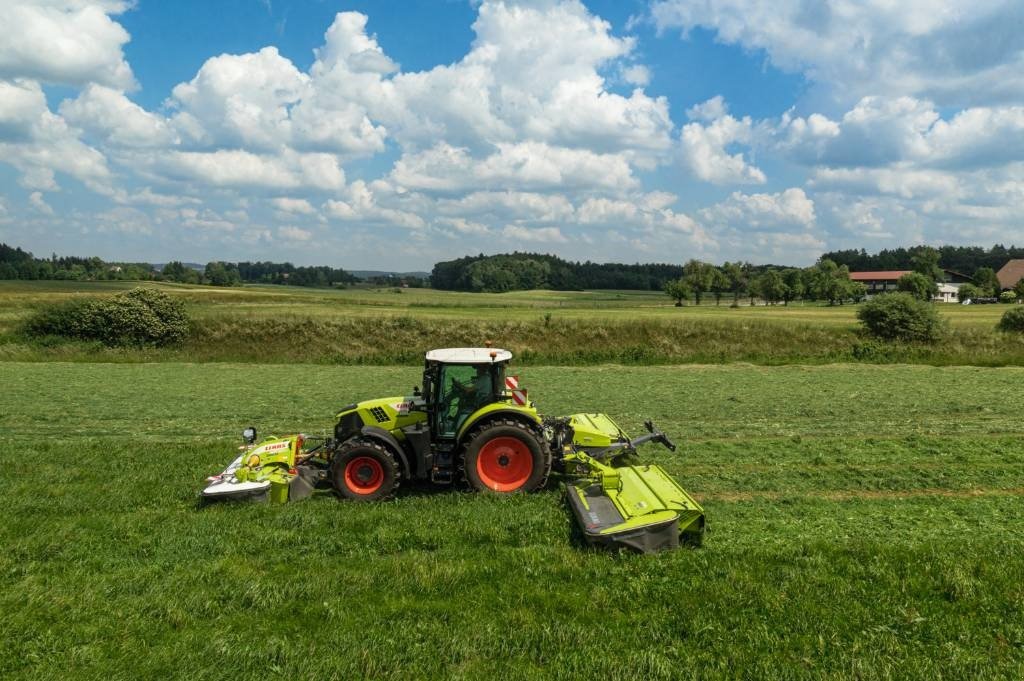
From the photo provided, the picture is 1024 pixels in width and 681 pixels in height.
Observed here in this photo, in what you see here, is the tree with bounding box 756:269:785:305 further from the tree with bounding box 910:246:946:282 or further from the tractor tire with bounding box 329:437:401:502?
the tractor tire with bounding box 329:437:401:502

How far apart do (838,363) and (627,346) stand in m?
9.93

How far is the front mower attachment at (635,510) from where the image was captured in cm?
691

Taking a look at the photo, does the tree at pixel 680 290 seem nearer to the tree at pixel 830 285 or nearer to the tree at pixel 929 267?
the tree at pixel 830 285

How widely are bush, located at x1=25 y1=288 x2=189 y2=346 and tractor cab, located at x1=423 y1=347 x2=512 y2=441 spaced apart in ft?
95.1

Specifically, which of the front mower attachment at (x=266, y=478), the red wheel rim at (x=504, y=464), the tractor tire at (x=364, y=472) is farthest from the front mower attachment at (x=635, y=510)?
the front mower attachment at (x=266, y=478)

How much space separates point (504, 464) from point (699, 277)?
3098 inches

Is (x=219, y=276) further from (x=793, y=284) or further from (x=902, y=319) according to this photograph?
(x=902, y=319)

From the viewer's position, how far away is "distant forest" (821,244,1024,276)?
144500mm

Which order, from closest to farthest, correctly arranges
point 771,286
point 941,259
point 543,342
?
point 543,342
point 771,286
point 941,259

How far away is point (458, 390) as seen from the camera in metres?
9.37

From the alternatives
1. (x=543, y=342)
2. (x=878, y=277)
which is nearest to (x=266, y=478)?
(x=543, y=342)

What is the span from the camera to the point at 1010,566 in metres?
6.43

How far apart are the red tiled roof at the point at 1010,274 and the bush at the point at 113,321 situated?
11518 centimetres

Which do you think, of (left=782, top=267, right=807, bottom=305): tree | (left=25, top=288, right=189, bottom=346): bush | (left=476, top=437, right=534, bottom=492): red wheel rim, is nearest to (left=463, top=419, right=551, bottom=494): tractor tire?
(left=476, top=437, right=534, bottom=492): red wheel rim
